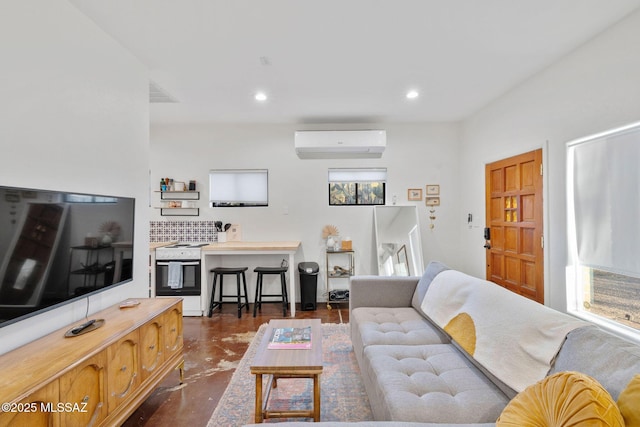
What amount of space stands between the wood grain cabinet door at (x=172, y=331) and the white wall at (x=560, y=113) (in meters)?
3.36

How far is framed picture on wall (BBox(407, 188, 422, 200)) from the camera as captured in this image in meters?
4.49

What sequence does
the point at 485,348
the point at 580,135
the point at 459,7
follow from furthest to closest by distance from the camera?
1. the point at 580,135
2. the point at 459,7
3. the point at 485,348

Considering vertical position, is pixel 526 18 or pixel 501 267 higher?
pixel 526 18

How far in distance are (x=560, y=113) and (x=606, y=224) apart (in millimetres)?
1056

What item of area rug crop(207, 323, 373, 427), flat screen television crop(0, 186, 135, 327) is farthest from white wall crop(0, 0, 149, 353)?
area rug crop(207, 323, 373, 427)

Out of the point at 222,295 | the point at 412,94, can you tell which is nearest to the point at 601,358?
the point at 412,94

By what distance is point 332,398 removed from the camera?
2070mm

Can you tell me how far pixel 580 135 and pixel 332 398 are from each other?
2871 millimetres

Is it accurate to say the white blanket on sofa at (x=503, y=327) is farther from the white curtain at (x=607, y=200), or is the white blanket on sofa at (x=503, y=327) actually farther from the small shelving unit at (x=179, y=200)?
the small shelving unit at (x=179, y=200)

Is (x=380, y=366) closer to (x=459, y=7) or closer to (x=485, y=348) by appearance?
(x=485, y=348)

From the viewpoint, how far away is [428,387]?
1.48m

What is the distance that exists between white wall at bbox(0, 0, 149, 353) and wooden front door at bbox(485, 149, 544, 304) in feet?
12.4

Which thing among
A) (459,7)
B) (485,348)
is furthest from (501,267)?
(459,7)

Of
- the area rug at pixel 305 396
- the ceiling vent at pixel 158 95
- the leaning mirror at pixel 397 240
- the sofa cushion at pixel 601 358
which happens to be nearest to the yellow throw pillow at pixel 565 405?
the sofa cushion at pixel 601 358
